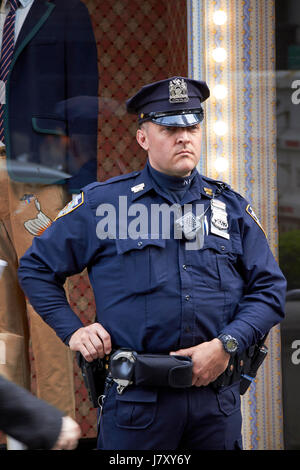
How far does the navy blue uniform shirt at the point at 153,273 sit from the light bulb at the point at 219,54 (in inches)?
37.2

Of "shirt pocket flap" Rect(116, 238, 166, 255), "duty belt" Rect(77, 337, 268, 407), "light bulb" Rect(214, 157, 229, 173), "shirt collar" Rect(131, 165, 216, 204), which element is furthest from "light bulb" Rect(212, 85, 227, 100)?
"duty belt" Rect(77, 337, 268, 407)

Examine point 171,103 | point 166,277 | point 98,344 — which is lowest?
point 98,344

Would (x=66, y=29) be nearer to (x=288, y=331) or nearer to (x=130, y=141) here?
(x=130, y=141)

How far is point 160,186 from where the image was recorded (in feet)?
8.05

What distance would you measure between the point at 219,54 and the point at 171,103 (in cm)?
91

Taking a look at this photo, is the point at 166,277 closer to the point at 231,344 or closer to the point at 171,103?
the point at 231,344

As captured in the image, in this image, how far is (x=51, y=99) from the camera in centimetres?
323

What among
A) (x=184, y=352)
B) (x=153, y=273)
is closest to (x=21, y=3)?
(x=153, y=273)

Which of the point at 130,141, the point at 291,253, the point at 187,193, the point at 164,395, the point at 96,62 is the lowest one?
the point at 164,395

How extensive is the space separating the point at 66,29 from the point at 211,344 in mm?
1678

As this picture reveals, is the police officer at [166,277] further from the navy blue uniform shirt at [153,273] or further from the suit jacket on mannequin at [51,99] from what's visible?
the suit jacket on mannequin at [51,99]

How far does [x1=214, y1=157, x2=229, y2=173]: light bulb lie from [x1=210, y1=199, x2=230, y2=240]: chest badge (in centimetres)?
79

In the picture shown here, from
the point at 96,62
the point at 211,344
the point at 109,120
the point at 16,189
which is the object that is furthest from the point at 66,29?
the point at 211,344

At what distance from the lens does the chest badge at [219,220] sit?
241 centimetres
